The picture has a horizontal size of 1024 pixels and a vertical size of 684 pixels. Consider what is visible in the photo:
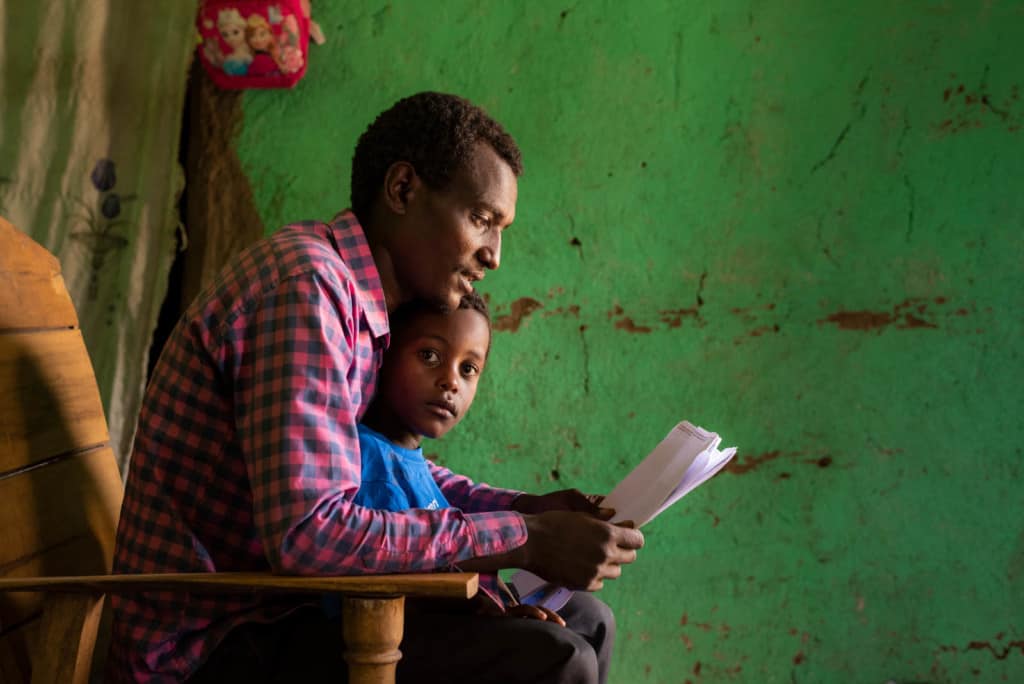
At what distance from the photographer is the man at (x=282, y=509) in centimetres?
117

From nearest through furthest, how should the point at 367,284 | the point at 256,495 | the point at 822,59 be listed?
the point at 256,495 → the point at 367,284 → the point at 822,59

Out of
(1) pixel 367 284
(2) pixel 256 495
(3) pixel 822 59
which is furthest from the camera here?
(3) pixel 822 59

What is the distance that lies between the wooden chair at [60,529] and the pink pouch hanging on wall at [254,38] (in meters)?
0.74

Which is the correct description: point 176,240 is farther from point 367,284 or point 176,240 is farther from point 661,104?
point 661,104

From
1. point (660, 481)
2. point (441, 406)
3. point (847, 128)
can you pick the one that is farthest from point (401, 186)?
point (847, 128)

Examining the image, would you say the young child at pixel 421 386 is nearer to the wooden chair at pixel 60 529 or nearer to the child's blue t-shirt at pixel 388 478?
the child's blue t-shirt at pixel 388 478

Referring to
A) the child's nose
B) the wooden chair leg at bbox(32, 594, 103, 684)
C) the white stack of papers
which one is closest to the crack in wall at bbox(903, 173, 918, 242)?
the white stack of papers

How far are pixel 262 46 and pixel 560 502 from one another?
4.25 feet

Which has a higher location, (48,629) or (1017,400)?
(1017,400)

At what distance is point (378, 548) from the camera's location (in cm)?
119

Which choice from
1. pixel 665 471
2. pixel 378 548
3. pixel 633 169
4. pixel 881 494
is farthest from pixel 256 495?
pixel 881 494

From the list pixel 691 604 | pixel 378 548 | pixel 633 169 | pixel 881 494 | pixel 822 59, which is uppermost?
pixel 822 59

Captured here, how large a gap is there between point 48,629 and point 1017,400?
2202 mm

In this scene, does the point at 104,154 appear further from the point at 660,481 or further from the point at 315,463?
→ the point at 660,481
